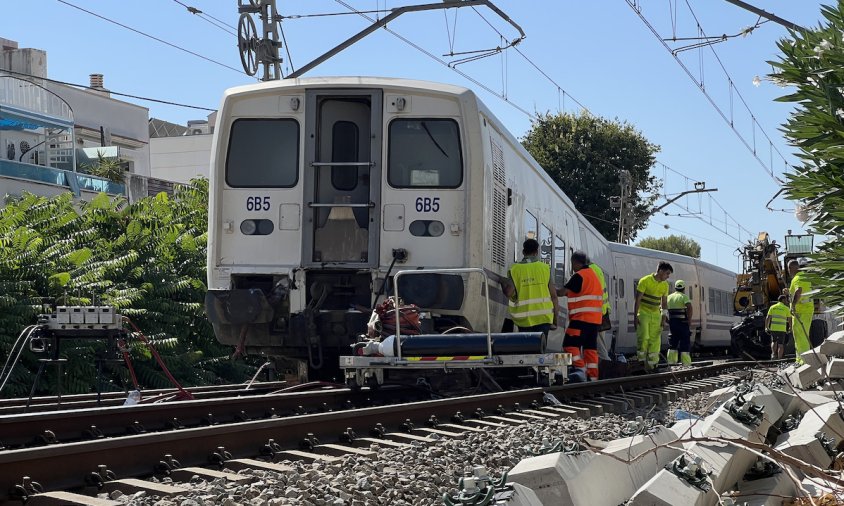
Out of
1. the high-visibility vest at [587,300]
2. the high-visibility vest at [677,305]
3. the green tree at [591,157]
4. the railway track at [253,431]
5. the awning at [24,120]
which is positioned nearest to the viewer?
the railway track at [253,431]

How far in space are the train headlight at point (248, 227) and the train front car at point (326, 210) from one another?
0.01m

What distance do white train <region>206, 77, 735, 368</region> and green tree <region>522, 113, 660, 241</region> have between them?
1685 inches

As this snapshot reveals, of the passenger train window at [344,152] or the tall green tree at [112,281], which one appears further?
the tall green tree at [112,281]

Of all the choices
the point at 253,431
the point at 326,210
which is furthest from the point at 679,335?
the point at 253,431

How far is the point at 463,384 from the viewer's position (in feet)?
36.1

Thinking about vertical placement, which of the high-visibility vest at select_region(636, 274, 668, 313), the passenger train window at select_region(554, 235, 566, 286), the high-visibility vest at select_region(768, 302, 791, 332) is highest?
the passenger train window at select_region(554, 235, 566, 286)

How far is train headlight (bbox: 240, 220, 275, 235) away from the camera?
444 inches

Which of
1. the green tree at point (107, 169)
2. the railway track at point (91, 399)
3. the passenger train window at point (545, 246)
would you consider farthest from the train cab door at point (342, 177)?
the green tree at point (107, 169)

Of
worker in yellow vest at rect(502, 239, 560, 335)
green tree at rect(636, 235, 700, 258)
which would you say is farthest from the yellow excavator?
green tree at rect(636, 235, 700, 258)

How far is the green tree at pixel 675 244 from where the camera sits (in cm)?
9238

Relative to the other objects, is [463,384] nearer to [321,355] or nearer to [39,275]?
[321,355]

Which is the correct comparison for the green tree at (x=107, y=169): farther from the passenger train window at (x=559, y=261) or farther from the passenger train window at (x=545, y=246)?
the passenger train window at (x=545, y=246)

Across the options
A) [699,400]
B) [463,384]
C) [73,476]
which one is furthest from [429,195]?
[73,476]

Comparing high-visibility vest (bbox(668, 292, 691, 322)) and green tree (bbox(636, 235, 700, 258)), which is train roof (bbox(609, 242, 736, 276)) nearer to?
high-visibility vest (bbox(668, 292, 691, 322))
